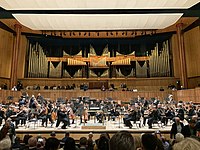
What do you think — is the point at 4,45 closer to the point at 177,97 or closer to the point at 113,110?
the point at 113,110

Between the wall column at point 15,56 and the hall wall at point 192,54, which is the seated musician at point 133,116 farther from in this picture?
the wall column at point 15,56

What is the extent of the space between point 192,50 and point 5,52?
1162cm

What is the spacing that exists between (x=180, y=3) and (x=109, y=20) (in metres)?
3.00

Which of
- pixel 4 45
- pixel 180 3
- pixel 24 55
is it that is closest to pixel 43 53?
pixel 24 55

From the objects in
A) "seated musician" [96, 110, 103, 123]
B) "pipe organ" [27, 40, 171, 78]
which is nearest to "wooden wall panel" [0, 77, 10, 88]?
"pipe organ" [27, 40, 171, 78]

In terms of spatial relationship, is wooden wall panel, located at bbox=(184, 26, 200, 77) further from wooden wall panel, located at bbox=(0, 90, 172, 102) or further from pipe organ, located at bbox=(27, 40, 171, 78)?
wooden wall panel, located at bbox=(0, 90, 172, 102)

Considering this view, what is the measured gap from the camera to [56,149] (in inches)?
83.3

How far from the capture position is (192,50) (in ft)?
39.0

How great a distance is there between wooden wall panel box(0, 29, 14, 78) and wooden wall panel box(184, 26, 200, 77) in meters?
11.3

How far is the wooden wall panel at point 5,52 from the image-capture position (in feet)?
38.8

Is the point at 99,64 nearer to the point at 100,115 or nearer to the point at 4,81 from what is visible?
the point at 4,81

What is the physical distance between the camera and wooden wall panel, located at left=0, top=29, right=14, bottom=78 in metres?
11.8

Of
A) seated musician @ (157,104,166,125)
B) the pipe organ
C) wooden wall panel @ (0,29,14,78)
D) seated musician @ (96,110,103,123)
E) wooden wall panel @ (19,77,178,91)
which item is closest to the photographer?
seated musician @ (157,104,166,125)

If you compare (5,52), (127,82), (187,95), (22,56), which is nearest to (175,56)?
(187,95)
